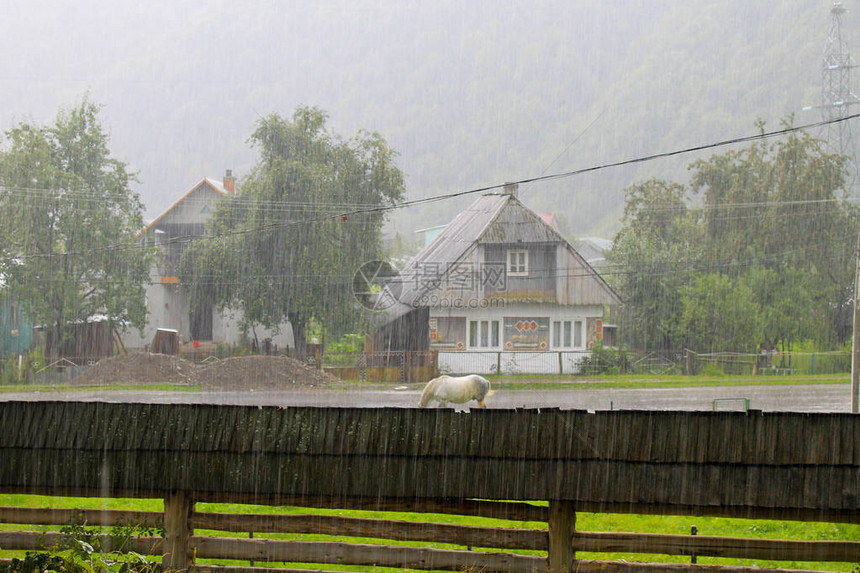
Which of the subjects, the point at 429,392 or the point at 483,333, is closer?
the point at 429,392

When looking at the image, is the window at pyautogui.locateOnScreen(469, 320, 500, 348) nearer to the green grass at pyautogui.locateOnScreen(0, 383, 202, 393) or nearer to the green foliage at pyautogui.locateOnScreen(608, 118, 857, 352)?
the green foliage at pyautogui.locateOnScreen(608, 118, 857, 352)

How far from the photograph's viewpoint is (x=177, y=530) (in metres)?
4.56

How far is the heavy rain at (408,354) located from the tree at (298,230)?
4.0 inches

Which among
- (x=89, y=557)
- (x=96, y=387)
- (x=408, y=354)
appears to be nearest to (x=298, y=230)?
(x=408, y=354)

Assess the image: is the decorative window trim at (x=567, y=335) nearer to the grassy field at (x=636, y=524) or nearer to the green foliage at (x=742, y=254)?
the green foliage at (x=742, y=254)

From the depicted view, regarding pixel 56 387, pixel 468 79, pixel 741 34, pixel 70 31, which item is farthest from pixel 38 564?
pixel 741 34

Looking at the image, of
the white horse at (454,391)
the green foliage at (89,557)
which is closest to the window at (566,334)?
the white horse at (454,391)

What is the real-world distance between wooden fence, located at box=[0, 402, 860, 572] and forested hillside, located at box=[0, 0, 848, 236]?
7603cm

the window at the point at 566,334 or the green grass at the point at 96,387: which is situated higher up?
the window at the point at 566,334

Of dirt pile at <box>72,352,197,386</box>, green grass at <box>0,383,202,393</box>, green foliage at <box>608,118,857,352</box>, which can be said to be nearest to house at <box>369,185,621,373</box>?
green foliage at <box>608,118,857,352</box>

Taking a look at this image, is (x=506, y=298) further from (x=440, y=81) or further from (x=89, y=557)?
(x=440, y=81)

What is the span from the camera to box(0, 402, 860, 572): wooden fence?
4.20m

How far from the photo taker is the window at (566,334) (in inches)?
1055

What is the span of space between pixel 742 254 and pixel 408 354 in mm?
18826
